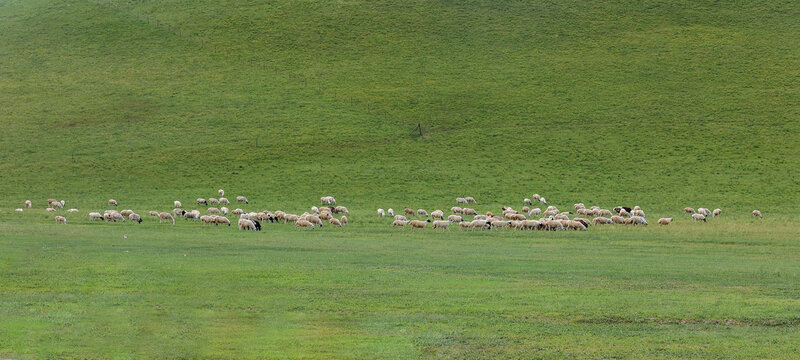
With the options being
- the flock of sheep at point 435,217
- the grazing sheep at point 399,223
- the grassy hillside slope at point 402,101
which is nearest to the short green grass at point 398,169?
the grassy hillside slope at point 402,101

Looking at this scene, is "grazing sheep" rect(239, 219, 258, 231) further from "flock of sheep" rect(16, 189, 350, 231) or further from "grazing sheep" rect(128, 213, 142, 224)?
"grazing sheep" rect(128, 213, 142, 224)

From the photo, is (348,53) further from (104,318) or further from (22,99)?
(104,318)

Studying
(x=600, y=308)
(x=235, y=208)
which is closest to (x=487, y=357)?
(x=600, y=308)

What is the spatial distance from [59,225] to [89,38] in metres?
62.8

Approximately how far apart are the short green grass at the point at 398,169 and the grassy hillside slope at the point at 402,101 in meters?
0.34

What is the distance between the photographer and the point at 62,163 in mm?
68062

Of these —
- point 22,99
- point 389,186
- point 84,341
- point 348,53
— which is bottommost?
point 84,341

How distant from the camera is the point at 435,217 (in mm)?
49312

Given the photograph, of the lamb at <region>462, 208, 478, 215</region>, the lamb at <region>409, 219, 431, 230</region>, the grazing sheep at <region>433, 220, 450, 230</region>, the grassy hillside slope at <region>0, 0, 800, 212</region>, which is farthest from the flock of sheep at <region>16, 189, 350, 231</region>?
the grassy hillside slope at <region>0, 0, 800, 212</region>

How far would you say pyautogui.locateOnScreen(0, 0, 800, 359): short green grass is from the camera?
1872 centimetres

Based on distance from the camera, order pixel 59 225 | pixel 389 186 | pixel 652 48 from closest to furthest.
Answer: pixel 59 225 → pixel 389 186 → pixel 652 48

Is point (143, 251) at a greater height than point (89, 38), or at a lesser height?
lesser

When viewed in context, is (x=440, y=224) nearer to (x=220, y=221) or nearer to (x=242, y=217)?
(x=242, y=217)

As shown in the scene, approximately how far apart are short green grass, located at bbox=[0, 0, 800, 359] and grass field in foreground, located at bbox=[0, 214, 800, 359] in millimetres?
107
